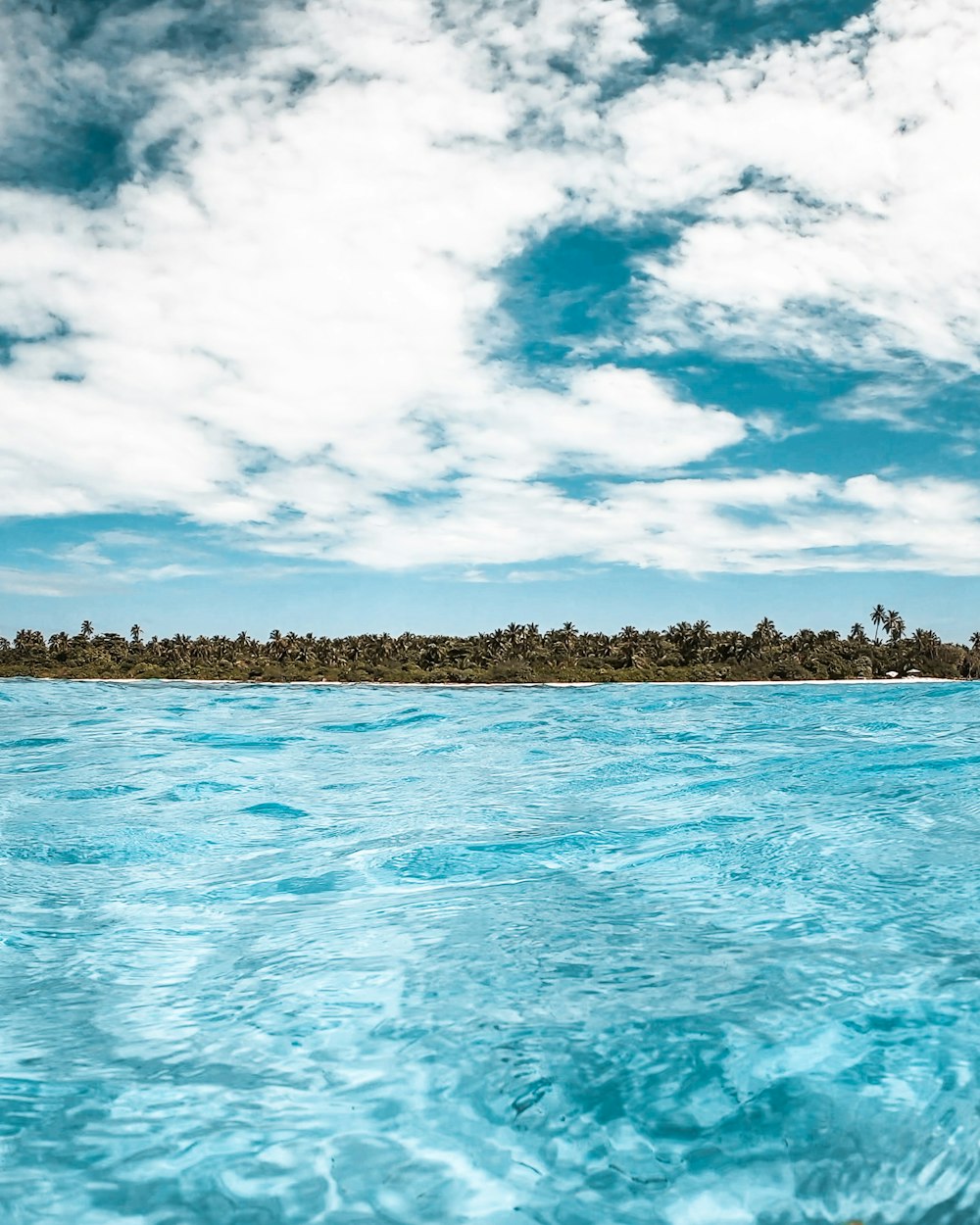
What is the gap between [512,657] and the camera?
3366 cm

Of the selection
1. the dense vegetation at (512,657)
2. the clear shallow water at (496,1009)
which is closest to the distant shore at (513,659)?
the dense vegetation at (512,657)

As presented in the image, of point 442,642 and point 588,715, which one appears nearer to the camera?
point 588,715

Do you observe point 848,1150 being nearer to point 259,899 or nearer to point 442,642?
point 259,899

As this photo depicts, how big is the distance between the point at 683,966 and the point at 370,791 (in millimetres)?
6670

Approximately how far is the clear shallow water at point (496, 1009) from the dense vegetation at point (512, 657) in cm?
2018

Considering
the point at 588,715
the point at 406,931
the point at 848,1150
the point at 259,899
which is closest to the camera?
the point at 848,1150

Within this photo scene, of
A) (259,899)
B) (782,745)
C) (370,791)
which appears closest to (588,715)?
(782,745)

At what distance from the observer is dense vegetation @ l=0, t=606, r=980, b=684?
2988cm

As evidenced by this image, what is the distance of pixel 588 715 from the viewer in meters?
19.0

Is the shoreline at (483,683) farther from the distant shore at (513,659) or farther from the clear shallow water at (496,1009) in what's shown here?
the clear shallow water at (496,1009)

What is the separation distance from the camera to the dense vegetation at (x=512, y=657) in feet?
98.0

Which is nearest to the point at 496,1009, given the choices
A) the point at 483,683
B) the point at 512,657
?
the point at 483,683

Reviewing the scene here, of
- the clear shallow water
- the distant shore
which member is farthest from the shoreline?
the clear shallow water

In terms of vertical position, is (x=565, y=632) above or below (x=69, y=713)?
above
